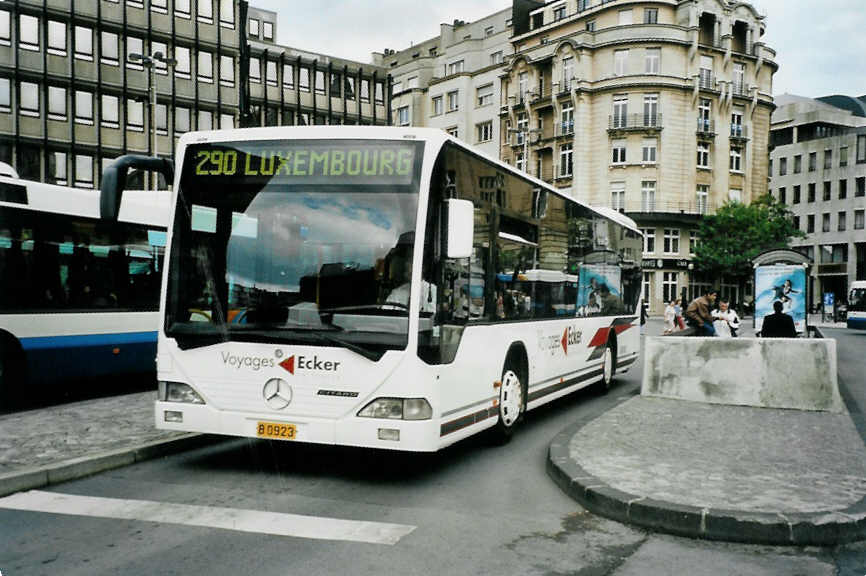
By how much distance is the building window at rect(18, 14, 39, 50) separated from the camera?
42406 mm

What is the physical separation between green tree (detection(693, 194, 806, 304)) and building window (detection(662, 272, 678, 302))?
2630mm

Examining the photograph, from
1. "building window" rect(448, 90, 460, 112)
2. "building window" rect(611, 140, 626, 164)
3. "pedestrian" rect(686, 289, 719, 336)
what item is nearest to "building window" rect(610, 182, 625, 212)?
"building window" rect(611, 140, 626, 164)

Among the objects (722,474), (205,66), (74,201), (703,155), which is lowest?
(722,474)

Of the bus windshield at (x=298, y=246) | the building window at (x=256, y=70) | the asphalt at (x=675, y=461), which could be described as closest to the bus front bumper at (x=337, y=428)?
the bus windshield at (x=298, y=246)

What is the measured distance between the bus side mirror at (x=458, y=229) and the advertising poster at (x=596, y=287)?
5.64 meters

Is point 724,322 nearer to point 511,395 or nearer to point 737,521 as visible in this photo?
point 511,395

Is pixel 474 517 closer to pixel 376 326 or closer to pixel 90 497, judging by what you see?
pixel 376 326

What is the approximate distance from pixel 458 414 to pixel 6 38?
42.5 metres

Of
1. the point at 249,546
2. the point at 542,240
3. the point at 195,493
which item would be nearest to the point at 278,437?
the point at 195,493

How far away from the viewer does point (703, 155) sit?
62125 millimetres

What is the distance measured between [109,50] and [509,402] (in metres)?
43.1

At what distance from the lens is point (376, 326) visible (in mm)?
6941

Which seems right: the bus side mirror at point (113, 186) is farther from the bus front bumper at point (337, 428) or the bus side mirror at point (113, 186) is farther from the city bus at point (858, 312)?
the city bus at point (858, 312)

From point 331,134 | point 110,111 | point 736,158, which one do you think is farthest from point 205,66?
point 331,134
